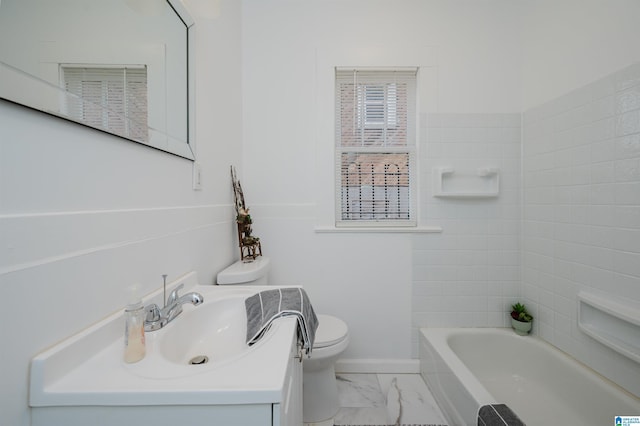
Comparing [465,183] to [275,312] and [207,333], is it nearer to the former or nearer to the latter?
[275,312]

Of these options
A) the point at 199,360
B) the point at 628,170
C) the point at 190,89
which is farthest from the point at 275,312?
the point at 628,170

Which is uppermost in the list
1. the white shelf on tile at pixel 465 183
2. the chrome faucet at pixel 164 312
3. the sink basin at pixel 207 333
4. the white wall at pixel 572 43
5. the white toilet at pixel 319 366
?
the white wall at pixel 572 43

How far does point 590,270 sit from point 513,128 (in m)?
1.02

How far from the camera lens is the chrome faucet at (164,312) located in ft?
2.41

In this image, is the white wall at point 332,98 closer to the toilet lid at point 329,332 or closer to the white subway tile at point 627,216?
the toilet lid at point 329,332

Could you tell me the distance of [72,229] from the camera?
587mm

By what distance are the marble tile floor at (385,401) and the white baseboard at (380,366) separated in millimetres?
27

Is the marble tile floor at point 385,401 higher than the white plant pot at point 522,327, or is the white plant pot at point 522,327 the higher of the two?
the white plant pot at point 522,327

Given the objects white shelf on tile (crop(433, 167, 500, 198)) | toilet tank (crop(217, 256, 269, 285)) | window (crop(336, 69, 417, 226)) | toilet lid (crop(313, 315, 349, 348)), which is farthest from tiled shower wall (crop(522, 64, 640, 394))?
toilet tank (crop(217, 256, 269, 285))

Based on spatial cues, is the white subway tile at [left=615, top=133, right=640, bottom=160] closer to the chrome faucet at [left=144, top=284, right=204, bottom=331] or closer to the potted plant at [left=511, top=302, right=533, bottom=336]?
the potted plant at [left=511, top=302, right=533, bottom=336]

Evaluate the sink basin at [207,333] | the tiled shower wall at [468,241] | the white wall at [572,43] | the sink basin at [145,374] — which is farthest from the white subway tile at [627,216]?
the sink basin at [207,333]

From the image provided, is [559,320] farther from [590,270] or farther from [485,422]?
[485,422]

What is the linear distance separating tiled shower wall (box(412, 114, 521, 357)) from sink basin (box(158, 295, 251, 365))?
130cm

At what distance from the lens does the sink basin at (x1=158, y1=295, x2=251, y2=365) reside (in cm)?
77
